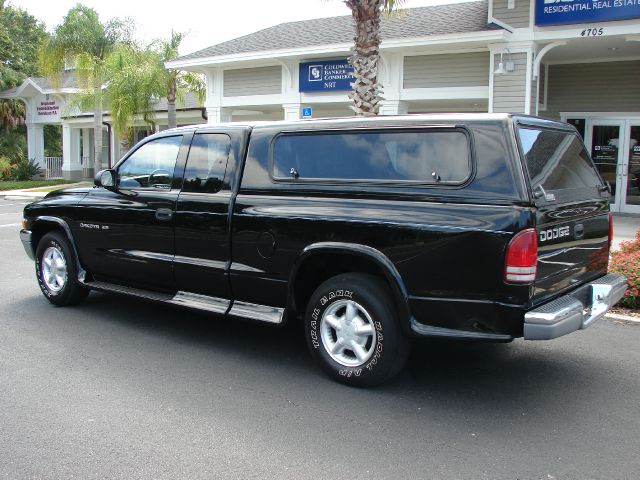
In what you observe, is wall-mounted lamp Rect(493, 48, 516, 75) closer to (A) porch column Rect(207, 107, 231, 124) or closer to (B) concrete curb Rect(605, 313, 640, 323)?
(B) concrete curb Rect(605, 313, 640, 323)

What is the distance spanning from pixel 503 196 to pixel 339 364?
1.71 meters

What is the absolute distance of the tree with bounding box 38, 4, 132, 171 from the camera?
26438mm

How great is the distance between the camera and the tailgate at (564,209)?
4.12m

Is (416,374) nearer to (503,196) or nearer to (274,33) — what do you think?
(503,196)

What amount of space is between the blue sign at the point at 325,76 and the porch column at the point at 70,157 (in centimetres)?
1926

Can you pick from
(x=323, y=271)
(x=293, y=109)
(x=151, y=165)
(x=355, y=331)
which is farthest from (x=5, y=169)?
(x=355, y=331)

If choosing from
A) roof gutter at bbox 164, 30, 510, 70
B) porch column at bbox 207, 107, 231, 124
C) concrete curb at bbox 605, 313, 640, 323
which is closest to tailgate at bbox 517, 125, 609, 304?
concrete curb at bbox 605, 313, 640, 323

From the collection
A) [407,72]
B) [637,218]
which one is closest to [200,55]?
[407,72]

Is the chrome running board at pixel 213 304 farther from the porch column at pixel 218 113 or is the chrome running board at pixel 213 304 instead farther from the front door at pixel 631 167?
the porch column at pixel 218 113

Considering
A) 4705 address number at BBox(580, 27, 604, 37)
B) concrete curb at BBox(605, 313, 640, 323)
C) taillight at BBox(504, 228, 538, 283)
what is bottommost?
concrete curb at BBox(605, 313, 640, 323)

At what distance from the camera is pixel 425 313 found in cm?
425

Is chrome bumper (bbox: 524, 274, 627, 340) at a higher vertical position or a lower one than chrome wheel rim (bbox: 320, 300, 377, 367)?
higher

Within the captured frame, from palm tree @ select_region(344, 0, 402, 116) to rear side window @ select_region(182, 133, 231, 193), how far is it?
644cm

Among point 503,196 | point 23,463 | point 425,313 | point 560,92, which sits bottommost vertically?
point 23,463
